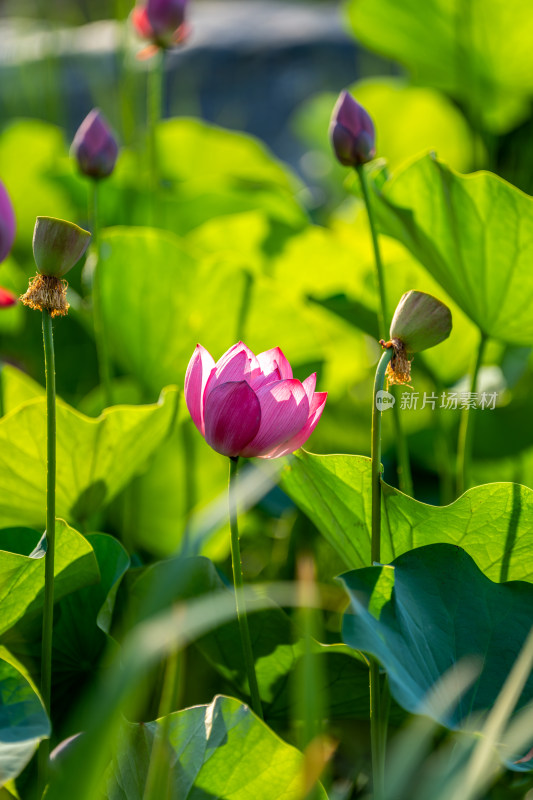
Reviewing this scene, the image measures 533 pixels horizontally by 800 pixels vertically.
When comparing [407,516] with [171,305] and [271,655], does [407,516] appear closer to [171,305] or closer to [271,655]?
[271,655]

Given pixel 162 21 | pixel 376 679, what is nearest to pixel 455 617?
pixel 376 679

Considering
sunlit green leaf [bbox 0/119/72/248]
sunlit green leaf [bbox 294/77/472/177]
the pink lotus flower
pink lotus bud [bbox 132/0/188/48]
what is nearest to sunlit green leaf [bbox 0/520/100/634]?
the pink lotus flower

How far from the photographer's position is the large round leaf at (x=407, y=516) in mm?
498

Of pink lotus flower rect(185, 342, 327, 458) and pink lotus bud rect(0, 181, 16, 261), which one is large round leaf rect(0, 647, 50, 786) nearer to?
pink lotus flower rect(185, 342, 327, 458)

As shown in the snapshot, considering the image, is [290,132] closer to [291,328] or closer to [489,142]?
[489,142]

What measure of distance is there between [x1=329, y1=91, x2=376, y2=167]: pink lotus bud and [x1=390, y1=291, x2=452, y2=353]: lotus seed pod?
192mm

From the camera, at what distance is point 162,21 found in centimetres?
89

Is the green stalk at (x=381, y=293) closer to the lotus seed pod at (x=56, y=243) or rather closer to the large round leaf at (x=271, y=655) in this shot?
the large round leaf at (x=271, y=655)

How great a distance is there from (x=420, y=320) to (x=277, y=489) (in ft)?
1.78

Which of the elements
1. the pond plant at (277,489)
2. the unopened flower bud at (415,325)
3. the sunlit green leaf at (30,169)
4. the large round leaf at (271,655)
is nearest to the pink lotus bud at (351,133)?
the pond plant at (277,489)

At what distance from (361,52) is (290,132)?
32cm

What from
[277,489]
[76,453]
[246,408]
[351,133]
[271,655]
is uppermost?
[351,133]

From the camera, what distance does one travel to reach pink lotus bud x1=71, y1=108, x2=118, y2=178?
2.27ft

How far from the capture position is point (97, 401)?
2.91 feet
